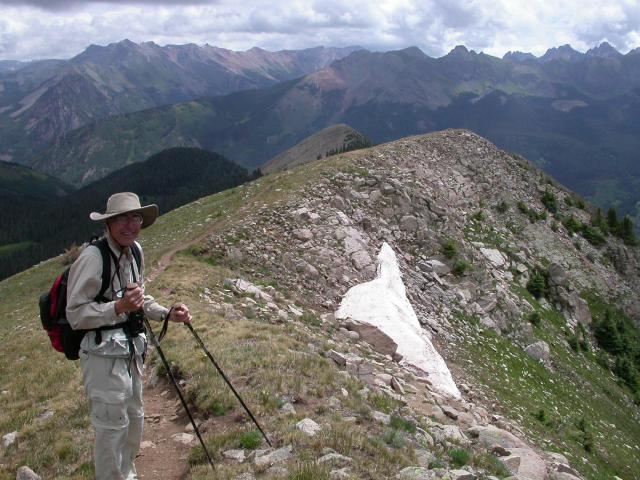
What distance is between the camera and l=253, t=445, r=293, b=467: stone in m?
8.08

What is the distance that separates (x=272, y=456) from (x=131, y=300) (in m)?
3.81

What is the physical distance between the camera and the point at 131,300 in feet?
21.1

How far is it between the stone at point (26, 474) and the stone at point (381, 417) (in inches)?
261

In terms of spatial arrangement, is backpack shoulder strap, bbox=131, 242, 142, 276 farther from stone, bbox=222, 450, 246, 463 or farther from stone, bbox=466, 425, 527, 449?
stone, bbox=466, 425, 527, 449

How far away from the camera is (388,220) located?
35.3 meters

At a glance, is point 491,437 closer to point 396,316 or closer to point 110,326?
point 110,326

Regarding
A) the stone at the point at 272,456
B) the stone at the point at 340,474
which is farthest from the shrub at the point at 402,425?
the stone at the point at 340,474

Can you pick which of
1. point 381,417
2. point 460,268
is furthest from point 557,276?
point 381,417

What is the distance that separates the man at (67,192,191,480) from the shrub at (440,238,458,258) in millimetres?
29627

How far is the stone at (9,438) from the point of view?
10816 mm

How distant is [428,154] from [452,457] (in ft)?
131

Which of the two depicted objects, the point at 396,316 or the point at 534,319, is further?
the point at 534,319

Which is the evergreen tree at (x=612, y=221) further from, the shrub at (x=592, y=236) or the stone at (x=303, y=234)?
the stone at (x=303, y=234)

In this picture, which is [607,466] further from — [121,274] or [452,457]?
[121,274]
